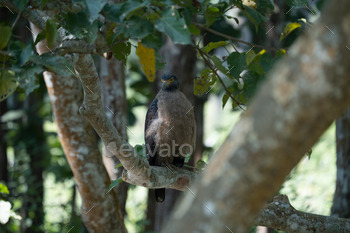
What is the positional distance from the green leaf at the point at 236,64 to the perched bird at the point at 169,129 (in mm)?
1288

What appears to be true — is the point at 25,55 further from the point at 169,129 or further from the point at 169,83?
the point at 169,83

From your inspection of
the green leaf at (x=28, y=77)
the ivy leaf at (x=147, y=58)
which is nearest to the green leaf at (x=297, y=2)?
the ivy leaf at (x=147, y=58)

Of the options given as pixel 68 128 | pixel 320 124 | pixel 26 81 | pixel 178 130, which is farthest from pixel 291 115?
pixel 68 128

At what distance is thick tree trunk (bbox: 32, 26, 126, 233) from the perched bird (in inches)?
22.1

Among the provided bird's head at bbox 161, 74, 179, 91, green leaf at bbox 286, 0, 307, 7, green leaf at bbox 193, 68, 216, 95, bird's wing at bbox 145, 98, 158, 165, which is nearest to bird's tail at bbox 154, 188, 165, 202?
bird's wing at bbox 145, 98, 158, 165

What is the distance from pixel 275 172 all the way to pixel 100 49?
6.31ft

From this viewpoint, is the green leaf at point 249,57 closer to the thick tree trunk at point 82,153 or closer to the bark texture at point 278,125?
the bark texture at point 278,125

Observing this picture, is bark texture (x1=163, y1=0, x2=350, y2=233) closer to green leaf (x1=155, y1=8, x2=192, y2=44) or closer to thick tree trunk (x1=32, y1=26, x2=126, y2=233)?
green leaf (x1=155, y1=8, x2=192, y2=44)

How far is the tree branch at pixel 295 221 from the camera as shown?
3.46 m

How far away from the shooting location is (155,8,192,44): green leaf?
7.23ft

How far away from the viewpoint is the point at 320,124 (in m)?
1.54

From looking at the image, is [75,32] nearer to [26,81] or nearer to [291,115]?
[26,81]

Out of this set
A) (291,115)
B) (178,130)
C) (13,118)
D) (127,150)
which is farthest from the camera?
(13,118)

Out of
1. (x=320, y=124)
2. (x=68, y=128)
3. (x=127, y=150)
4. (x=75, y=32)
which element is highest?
(x=320, y=124)
